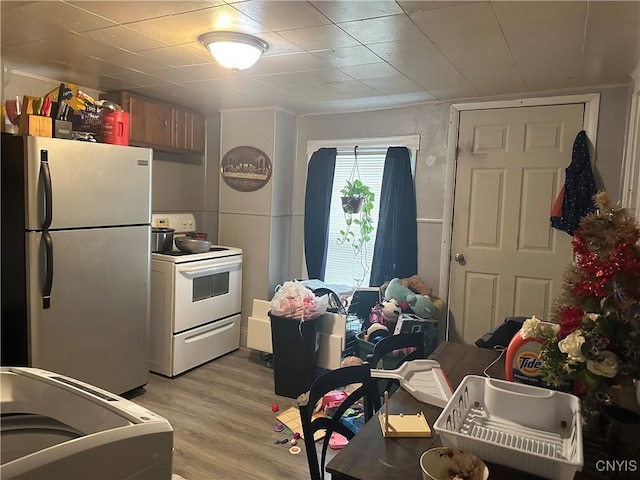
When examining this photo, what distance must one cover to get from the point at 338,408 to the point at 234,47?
1740mm

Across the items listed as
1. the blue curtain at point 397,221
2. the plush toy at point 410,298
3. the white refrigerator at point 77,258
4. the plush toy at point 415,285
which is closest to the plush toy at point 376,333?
the plush toy at point 410,298

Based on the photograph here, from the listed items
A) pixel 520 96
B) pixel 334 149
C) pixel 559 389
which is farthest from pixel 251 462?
pixel 520 96

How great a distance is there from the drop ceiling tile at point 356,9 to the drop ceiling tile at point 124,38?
986 mm

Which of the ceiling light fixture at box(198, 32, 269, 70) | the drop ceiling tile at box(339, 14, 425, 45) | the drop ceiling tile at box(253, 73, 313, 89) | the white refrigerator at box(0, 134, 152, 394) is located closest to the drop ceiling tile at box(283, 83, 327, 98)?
the drop ceiling tile at box(253, 73, 313, 89)

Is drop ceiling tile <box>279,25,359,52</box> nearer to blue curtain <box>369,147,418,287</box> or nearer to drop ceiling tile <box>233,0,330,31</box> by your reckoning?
drop ceiling tile <box>233,0,330,31</box>

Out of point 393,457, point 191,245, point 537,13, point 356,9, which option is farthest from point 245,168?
point 393,457

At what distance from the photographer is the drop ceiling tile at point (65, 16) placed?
79.9 inches

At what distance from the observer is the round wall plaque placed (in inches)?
165

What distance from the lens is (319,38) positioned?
89.1 inches

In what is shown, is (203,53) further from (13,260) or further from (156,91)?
(13,260)

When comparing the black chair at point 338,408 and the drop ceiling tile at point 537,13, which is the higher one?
the drop ceiling tile at point 537,13

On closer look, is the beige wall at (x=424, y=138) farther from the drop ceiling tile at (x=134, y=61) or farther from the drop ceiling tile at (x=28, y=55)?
the drop ceiling tile at (x=28, y=55)

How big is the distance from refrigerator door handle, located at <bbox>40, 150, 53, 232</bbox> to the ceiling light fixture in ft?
3.60

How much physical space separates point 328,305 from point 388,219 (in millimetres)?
891
